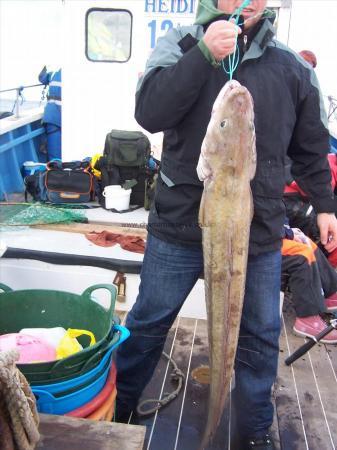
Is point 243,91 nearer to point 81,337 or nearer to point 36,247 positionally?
point 81,337

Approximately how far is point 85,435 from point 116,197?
3230 mm

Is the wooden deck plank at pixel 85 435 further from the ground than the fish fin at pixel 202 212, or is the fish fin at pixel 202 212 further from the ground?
the fish fin at pixel 202 212

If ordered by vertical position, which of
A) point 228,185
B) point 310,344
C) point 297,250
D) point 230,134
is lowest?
point 310,344


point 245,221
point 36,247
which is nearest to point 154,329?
point 245,221

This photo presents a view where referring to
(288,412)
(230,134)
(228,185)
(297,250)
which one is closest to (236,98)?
(230,134)

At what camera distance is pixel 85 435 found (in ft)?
5.76

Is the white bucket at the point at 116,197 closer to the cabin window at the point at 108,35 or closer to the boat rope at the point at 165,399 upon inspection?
the cabin window at the point at 108,35

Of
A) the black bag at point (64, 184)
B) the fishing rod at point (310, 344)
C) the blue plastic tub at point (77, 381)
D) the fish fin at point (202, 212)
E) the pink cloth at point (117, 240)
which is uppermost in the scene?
the fish fin at point (202, 212)

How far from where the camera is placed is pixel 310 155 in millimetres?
2270

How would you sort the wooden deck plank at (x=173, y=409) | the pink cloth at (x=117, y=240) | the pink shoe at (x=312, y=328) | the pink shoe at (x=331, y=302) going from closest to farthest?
the wooden deck plank at (x=173, y=409) → the pink shoe at (x=312, y=328) → the pink cloth at (x=117, y=240) → the pink shoe at (x=331, y=302)

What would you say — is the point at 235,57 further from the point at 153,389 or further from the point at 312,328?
the point at 312,328

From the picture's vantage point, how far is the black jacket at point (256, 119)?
194cm

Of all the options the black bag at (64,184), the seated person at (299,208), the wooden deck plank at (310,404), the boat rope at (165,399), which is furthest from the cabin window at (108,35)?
the boat rope at (165,399)

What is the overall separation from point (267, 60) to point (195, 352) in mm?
2055
